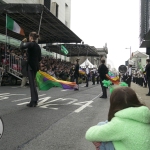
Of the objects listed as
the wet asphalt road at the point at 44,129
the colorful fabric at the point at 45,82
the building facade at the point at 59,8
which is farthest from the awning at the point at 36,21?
the building facade at the point at 59,8

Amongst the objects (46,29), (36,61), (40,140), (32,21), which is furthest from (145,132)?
(46,29)

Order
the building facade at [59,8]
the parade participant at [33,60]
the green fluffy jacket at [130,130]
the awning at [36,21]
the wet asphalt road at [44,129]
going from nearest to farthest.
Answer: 1. the green fluffy jacket at [130,130]
2. the wet asphalt road at [44,129]
3. the parade participant at [33,60]
4. the awning at [36,21]
5. the building facade at [59,8]

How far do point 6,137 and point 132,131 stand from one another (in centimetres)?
254

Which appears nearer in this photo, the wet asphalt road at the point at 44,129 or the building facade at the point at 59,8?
the wet asphalt road at the point at 44,129

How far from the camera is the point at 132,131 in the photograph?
2.00 meters

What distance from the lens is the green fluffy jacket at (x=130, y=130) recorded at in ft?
6.56

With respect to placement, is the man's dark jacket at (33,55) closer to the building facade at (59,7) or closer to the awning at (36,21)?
the awning at (36,21)

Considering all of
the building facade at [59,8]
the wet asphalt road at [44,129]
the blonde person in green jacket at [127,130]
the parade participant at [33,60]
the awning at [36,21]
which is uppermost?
the building facade at [59,8]

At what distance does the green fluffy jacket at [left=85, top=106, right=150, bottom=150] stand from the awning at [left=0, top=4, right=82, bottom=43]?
13.3 m

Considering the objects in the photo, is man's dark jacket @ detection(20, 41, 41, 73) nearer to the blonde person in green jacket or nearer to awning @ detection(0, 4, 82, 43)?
the blonde person in green jacket

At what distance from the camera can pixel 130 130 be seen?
6.57ft

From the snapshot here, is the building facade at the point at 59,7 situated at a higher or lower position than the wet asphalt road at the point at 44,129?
higher

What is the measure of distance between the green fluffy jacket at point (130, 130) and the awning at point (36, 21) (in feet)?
43.6

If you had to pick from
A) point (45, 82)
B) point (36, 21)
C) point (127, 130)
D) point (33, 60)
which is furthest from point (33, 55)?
point (36, 21)
